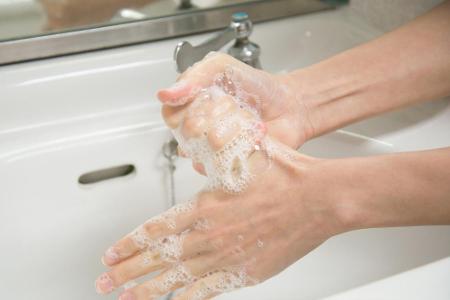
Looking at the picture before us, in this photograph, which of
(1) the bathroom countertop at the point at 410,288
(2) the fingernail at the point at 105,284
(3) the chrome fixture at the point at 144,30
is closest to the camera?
(1) the bathroom countertop at the point at 410,288

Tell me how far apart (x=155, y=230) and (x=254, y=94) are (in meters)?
0.21

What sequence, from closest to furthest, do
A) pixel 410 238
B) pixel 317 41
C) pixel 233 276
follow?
pixel 233 276
pixel 410 238
pixel 317 41

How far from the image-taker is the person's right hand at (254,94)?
516 millimetres

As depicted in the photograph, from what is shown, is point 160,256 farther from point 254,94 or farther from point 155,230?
point 254,94

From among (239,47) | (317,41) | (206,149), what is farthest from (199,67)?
(317,41)

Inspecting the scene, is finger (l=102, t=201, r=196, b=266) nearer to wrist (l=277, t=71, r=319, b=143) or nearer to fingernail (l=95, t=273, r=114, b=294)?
fingernail (l=95, t=273, r=114, b=294)

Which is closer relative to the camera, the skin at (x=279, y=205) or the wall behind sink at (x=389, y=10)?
the skin at (x=279, y=205)

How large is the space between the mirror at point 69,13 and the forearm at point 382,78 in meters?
0.31

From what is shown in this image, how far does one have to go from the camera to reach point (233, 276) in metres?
0.50

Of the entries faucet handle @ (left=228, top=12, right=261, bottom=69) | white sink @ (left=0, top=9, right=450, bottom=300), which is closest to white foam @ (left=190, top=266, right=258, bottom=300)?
white sink @ (left=0, top=9, right=450, bottom=300)

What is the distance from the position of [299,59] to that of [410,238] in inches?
16.2

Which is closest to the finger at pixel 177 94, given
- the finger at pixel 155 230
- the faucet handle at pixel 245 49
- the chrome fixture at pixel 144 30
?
the finger at pixel 155 230

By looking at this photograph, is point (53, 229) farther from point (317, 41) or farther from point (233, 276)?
point (317, 41)

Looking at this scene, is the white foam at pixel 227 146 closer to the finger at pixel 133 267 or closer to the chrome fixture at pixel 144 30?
the finger at pixel 133 267
